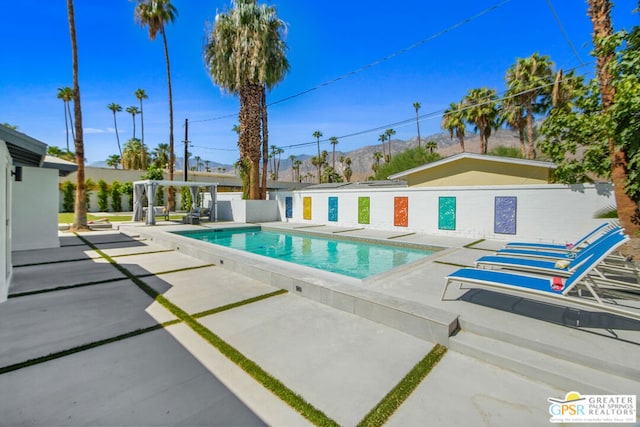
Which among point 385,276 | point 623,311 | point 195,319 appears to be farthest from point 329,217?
point 623,311

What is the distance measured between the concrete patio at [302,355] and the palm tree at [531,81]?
2252 cm

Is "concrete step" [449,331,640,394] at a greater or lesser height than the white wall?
lesser

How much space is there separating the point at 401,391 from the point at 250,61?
18979mm

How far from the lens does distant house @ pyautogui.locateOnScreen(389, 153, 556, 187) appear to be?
45.8 feet

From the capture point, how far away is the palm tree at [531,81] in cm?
2028

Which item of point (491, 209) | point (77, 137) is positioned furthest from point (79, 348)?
point (77, 137)

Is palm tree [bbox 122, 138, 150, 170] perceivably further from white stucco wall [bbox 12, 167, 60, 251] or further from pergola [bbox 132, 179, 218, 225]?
white stucco wall [bbox 12, 167, 60, 251]

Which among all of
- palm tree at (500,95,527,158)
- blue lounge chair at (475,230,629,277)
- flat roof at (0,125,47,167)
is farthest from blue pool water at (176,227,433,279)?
palm tree at (500,95,527,158)

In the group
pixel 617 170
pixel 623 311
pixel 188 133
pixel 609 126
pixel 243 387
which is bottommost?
pixel 243 387

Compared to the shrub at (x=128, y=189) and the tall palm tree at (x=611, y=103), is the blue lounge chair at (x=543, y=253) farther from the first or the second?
the shrub at (x=128, y=189)

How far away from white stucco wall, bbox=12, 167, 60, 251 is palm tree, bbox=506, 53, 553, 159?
27.1 m

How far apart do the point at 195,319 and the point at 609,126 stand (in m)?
9.15

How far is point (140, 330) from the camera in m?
3.70

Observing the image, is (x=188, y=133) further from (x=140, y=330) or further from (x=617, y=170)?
(x=617, y=170)
